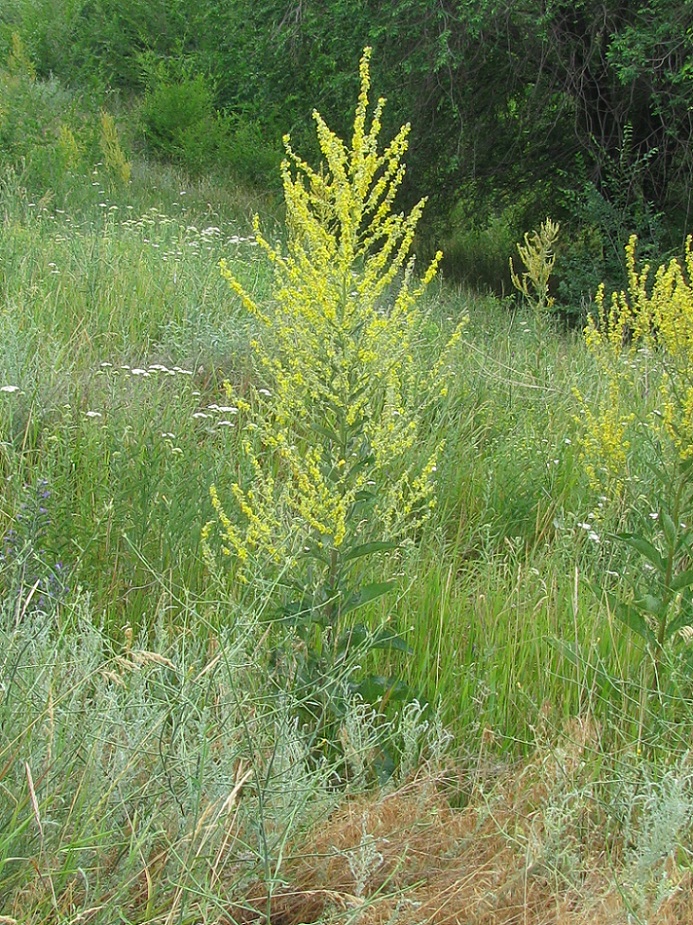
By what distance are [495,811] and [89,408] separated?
252 centimetres

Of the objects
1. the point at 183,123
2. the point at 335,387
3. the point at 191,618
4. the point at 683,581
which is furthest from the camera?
the point at 183,123

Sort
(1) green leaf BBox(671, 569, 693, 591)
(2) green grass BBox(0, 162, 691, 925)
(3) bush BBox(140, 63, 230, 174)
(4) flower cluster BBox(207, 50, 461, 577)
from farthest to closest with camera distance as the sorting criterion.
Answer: (3) bush BBox(140, 63, 230, 174) → (1) green leaf BBox(671, 569, 693, 591) → (4) flower cluster BBox(207, 50, 461, 577) → (2) green grass BBox(0, 162, 691, 925)

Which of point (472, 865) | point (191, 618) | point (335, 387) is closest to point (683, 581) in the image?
point (472, 865)

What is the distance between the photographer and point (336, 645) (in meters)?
2.57

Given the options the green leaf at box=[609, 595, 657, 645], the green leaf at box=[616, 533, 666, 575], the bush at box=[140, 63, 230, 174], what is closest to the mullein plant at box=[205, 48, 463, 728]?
the green leaf at box=[616, 533, 666, 575]

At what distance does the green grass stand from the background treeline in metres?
4.11

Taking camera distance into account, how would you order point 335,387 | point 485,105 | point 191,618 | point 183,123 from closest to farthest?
point 335,387
point 191,618
point 485,105
point 183,123

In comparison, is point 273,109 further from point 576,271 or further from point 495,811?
point 495,811

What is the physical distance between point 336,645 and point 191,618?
1.80 ft

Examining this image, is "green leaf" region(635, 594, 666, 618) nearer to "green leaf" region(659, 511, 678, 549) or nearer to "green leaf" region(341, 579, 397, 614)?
"green leaf" region(659, 511, 678, 549)

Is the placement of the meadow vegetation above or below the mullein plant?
below

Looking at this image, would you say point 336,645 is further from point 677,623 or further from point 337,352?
point 677,623

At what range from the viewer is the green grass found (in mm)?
1921

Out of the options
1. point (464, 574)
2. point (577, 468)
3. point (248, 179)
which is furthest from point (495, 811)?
point (248, 179)
